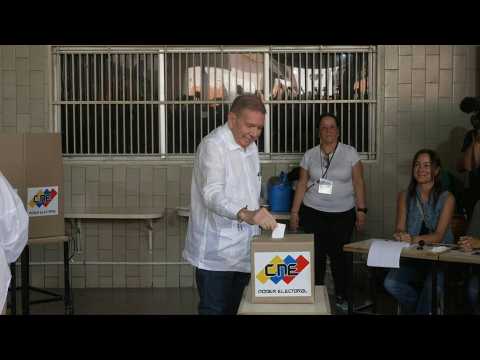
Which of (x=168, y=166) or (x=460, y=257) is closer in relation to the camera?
(x=460, y=257)

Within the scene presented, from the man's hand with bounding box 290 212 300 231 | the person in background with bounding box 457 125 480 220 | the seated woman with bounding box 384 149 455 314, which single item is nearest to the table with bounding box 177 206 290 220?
the man's hand with bounding box 290 212 300 231

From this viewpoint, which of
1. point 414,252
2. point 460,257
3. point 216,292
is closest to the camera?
point 216,292

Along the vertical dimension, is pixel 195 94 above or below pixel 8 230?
above

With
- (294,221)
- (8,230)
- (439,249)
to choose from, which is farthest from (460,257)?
(8,230)

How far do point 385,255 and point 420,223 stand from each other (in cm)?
63

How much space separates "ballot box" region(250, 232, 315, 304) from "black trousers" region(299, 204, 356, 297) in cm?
313

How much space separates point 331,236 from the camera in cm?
657

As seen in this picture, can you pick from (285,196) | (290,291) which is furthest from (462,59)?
(290,291)

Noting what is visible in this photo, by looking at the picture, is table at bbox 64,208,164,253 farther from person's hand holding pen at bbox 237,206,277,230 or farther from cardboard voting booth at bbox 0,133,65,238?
person's hand holding pen at bbox 237,206,277,230

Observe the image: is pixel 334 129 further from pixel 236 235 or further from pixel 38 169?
pixel 236 235

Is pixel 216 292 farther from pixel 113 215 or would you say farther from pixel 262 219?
pixel 113 215

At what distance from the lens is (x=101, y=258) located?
300 inches

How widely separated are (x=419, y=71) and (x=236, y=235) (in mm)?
4244

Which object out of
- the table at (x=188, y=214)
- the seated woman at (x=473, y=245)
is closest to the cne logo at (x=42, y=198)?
the table at (x=188, y=214)
